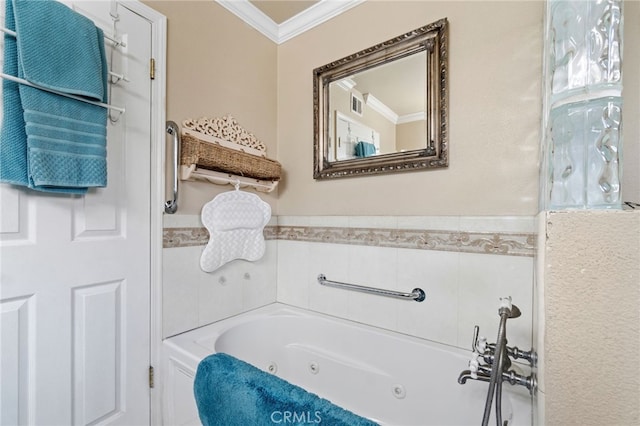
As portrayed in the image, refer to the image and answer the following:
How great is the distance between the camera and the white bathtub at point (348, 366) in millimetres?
1229

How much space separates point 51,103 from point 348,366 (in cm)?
172

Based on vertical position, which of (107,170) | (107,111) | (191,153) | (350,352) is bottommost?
(350,352)

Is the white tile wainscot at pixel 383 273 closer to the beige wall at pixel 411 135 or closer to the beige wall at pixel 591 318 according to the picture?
the beige wall at pixel 411 135

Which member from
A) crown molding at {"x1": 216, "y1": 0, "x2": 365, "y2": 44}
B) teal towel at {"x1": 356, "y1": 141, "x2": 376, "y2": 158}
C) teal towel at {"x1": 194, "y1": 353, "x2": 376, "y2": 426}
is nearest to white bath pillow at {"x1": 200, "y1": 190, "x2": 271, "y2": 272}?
teal towel at {"x1": 356, "y1": 141, "x2": 376, "y2": 158}

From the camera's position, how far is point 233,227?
65.6 inches

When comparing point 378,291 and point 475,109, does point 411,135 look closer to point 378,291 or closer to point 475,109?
point 475,109

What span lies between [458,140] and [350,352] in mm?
1248

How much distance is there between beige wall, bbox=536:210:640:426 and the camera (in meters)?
0.44

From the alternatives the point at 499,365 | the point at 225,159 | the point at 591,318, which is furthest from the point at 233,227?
the point at 591,318

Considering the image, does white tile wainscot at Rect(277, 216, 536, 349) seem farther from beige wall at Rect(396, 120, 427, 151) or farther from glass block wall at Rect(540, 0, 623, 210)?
glass block wall at Rect(540, 0, 623, 210)

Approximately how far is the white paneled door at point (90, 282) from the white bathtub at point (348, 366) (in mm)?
221

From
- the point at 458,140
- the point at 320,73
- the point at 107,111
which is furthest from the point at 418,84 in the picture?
the point at 107,111

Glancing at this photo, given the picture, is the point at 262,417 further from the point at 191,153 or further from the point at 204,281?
the point at 191,153

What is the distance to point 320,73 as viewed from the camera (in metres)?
1.82
